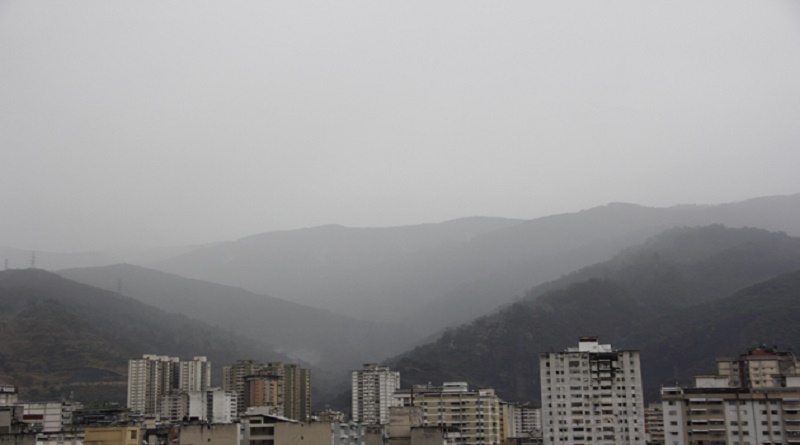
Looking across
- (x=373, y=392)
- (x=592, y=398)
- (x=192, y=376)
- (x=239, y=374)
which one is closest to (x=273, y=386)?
(x=239, y=374)

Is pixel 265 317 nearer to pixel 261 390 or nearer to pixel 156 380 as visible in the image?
pixel 156 380

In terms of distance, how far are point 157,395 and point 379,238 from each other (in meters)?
111

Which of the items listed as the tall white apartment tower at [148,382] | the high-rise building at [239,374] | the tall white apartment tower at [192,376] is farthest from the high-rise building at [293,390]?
the tall white apartment tower at [148,382]

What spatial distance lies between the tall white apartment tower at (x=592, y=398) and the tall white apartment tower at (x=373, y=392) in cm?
2340

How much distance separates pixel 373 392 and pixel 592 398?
25.6m

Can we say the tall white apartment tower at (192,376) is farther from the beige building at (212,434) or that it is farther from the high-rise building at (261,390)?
A: the beige building at (212,434)

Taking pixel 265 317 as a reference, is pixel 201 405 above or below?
below

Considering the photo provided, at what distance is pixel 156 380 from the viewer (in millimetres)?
55500

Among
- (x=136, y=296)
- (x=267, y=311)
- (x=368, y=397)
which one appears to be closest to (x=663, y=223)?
(x=267, y=311)

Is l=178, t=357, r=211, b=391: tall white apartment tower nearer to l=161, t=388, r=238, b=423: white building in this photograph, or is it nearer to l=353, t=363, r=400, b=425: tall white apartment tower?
l=161, t=388, r=238, b=423: white building

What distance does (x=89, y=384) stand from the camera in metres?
61.7

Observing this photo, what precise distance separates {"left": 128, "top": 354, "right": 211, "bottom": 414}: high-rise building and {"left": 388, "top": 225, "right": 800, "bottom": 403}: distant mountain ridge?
15796 mm

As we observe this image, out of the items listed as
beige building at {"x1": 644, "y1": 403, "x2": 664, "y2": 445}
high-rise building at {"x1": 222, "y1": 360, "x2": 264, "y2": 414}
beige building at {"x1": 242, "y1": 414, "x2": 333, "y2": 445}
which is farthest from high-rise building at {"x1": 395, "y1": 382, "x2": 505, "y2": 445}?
high-rise building at {"x1": 222, "y1": 360, "x2": 264, "y2": 414}

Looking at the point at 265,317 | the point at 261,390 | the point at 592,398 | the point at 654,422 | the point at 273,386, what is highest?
the point at 265,317
